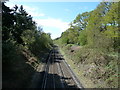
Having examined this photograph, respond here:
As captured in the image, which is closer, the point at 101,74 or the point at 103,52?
the point at 101,74

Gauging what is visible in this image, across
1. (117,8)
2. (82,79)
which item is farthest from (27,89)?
(117,8)

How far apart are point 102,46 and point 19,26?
18.1 meters

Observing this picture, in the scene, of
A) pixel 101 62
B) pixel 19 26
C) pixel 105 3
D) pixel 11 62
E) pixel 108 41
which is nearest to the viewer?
pixel 11 62

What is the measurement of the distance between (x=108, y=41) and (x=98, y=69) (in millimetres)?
7125

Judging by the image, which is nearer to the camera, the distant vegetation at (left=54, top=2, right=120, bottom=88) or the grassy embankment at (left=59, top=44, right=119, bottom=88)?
the grassy embankment at (left=59, top=44, right=119, bottom=88)

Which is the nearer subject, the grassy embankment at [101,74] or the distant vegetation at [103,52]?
the grassy embankment at [101,74]

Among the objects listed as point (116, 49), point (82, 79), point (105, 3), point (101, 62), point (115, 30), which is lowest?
point (82, 79)

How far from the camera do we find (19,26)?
112 ft

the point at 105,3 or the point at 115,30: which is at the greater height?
the point at 105,3

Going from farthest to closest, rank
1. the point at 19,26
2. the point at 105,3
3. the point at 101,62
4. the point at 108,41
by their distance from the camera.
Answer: the point at 19,26
the point at 105,3
the point at 108,41
the point at 101,62

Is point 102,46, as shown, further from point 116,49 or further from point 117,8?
point 117,8

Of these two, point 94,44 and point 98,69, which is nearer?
point 98,69

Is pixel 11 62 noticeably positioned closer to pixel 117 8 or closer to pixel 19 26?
pixel 117 8

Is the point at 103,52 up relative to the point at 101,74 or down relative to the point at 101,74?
up
